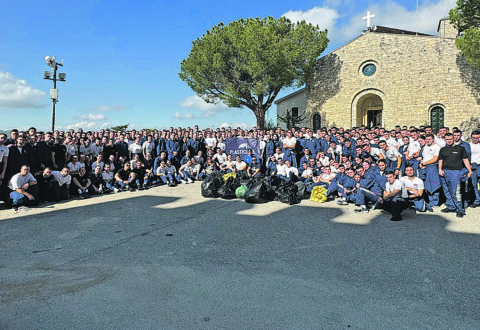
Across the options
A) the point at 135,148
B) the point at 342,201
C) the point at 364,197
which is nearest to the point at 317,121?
the point at 135,148

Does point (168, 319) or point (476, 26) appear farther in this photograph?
point (476, 26)

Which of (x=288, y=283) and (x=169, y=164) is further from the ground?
(x=169, y=164)

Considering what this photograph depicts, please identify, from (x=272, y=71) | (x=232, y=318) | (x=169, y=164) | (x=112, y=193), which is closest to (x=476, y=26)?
(x=272, y=71)

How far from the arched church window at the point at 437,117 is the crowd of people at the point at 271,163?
13903 mm

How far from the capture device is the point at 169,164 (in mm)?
12195

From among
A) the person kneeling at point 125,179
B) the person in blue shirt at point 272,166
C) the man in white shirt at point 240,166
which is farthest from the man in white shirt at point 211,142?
the person kneeling at point 125,179

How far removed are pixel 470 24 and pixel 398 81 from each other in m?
5.57

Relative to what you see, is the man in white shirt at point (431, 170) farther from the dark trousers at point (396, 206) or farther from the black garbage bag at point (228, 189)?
the black garbage bag at point (228, 189)

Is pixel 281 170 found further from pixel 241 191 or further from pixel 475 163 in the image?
pixel 475 163

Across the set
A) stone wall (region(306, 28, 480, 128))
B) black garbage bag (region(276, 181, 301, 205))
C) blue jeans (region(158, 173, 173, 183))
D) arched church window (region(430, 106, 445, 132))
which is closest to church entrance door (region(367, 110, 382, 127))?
stone wall (region(306, 28, 480, 128))

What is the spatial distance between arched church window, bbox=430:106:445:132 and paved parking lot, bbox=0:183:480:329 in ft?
58.3

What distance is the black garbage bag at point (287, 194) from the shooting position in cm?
852

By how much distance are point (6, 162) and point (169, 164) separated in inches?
204

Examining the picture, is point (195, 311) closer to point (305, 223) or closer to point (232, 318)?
point (232, 318)
